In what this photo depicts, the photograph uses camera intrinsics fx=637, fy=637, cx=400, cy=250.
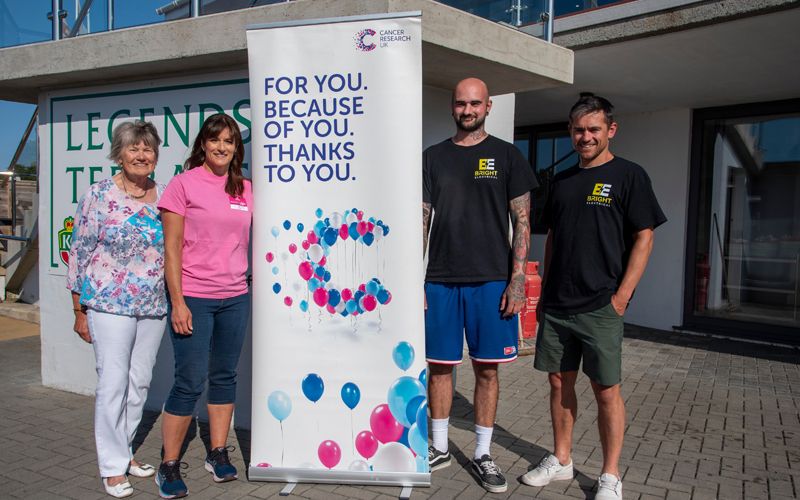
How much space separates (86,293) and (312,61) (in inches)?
69.8

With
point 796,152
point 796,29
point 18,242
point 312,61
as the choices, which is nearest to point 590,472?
point 312,61

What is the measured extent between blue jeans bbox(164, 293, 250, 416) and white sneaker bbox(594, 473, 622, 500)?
2.12m

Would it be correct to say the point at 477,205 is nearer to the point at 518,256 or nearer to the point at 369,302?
the point at 518,256

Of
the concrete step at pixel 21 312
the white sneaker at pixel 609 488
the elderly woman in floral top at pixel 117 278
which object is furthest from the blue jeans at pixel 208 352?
the concrete step at pixel 21 312

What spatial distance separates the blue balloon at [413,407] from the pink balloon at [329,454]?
46cm

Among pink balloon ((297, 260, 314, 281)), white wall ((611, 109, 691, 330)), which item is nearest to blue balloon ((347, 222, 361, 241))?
pink balloon ((297, 260, 314, 281))

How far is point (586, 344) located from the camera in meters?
3.44

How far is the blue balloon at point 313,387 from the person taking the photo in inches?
142

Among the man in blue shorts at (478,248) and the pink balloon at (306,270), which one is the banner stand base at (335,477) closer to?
the man in blue shorts at (478,248)

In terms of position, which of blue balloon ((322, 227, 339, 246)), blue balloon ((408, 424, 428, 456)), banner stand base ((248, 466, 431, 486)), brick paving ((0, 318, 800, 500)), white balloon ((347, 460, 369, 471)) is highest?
blue balloon ((322, 227, 339, 246))

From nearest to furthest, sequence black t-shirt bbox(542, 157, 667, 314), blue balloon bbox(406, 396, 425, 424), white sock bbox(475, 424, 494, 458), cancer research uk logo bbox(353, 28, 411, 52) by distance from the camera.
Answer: black t-shirt bbox(542, 157, 667, 314), cancer research uk logo bbox(353, 28, 411, 52), blue balloon bbox(406, 396, 425, 424), white sock bbox(475, 424, 494, 458)

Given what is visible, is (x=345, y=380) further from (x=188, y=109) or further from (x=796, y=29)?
(x=796, y=29)

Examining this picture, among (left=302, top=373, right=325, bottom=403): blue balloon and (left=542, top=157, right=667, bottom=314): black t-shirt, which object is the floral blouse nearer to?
(left=302, top=373, right=325, bottom=403): blue balloon

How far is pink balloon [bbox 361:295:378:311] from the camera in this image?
3547 millimetres
